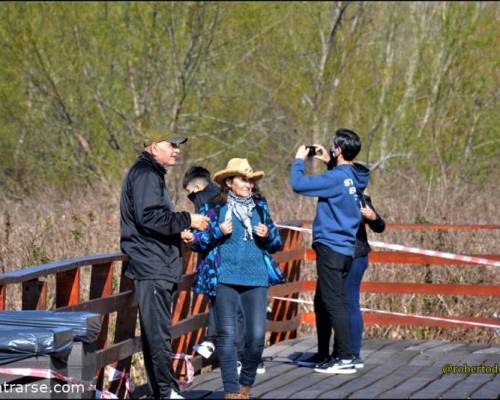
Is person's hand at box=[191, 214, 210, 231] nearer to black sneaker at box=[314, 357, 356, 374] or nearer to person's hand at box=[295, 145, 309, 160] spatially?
person's hand at box=[295, 145, 309, 160]

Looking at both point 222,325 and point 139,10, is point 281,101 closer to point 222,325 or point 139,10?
point 139,10

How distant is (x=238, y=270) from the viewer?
8398mm

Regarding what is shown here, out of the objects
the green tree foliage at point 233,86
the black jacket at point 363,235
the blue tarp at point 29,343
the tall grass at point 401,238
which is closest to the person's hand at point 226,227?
the blue tarp at point 29,343

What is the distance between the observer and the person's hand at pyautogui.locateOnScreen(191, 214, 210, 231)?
8406 mm

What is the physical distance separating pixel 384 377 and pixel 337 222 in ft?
3.83

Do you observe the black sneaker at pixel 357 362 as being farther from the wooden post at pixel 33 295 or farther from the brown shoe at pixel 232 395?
the wooden post at pixel 33 295

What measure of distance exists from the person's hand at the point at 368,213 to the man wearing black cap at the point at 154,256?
6.08ft

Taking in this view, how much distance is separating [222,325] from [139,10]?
47.8ft

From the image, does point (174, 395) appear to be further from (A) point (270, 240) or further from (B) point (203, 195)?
(B) point (203, 195)

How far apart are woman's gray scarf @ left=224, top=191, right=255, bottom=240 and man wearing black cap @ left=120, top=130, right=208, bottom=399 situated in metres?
0.21

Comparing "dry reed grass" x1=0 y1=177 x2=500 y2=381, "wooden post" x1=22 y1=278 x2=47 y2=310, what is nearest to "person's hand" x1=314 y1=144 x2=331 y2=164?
"wooden post" x1=22 y1=278 x2=47 y2=310

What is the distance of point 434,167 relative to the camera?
21219 mm

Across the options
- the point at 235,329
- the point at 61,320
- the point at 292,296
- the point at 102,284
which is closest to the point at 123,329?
the point at 102,284

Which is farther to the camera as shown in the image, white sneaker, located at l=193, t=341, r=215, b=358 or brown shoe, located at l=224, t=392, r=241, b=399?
white sneaker, located at l=193, t=341, r=215, b=358
